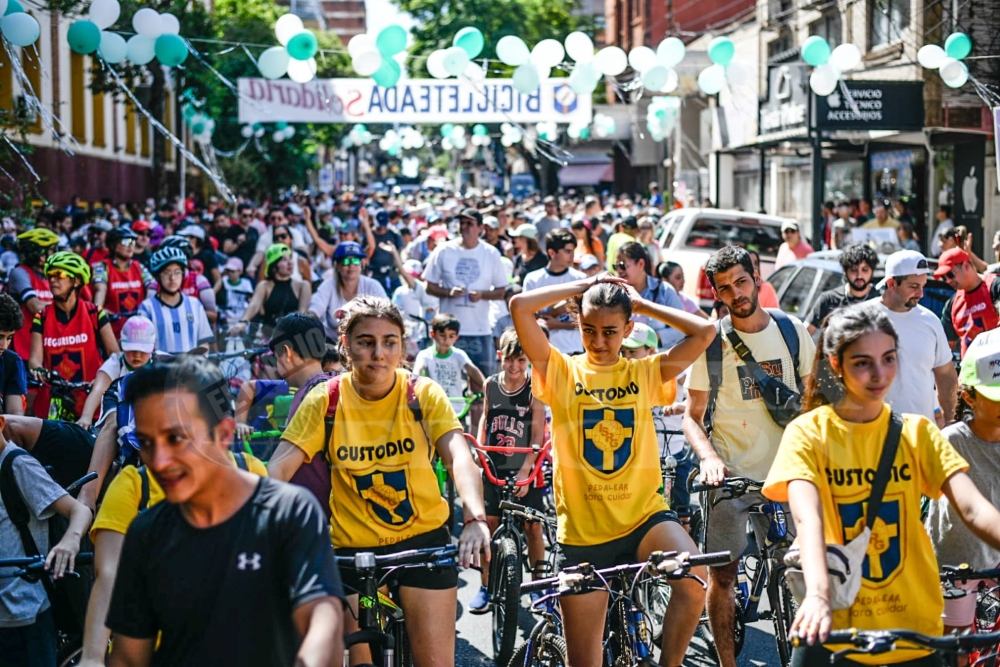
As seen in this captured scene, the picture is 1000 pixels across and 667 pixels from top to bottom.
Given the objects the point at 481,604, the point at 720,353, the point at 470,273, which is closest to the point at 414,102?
the point at 470,273

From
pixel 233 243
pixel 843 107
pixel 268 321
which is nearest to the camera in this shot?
pixel 268 321

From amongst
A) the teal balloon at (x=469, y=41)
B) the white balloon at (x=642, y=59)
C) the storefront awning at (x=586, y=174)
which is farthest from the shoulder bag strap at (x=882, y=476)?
the storefront awning at (x=586, y=174)

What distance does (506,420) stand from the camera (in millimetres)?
7449

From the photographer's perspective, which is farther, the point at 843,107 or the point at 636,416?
the point at 843,107

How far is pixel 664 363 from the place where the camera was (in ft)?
16.9

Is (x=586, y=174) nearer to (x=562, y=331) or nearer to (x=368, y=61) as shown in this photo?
(x=368, y=61)

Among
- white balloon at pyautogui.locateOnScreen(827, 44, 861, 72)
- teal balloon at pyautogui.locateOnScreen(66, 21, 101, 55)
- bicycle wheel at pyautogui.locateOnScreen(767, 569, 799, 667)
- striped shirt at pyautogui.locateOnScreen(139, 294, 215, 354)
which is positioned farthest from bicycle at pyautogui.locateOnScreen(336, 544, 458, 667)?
white balloon at pyautogui.locateOnScreen(827, 44, 861, 72)

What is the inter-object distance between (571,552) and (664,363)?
84 cm

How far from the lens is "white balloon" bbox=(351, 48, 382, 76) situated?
43.2 feet

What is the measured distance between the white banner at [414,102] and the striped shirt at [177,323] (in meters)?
8.42

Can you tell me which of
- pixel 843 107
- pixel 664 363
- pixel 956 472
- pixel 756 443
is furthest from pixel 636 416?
pixel 843 107

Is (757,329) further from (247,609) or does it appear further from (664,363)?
(247,609)

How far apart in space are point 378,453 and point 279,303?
6189 millimetres

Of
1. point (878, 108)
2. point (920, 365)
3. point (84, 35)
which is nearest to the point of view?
point (920, 365)
